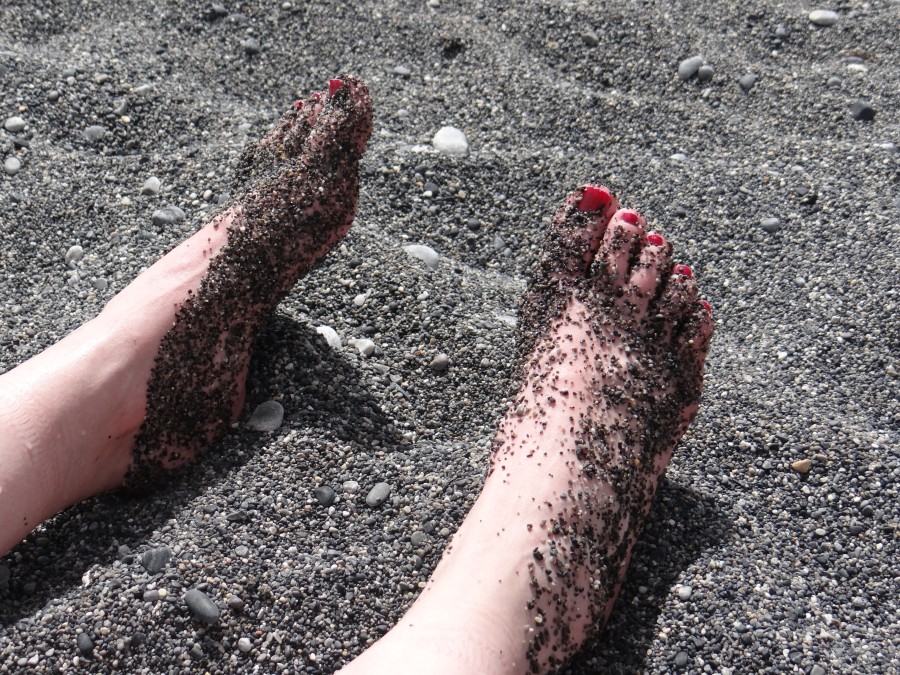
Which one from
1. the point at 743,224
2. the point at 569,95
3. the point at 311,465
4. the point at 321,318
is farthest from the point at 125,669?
the point at 569,95

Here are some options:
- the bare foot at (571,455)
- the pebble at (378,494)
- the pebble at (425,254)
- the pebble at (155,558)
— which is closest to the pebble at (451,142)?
the pebble at (425,254)

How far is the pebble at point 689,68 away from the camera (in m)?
3.00

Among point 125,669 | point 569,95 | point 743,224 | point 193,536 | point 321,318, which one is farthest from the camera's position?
point 569,95

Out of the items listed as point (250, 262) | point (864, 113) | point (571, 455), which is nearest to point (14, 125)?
point (250, 262)

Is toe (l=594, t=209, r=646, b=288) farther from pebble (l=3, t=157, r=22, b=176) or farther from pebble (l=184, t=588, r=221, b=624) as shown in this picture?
pebble (l=3, t=157, r=22, b=176)

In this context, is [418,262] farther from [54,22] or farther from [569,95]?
[54,22]

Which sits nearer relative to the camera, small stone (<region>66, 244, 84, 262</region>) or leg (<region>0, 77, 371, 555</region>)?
leg (<region>0, 77, 371, 555</region>)

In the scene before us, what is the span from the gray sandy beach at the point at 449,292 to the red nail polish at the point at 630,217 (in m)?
0.39

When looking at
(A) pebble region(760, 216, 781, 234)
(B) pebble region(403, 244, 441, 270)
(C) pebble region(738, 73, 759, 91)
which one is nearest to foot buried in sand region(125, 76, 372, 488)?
(B) pebble region(403, 244, 441, 270)

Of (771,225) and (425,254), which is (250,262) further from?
(771,225)

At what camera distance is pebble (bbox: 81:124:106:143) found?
9.02ft

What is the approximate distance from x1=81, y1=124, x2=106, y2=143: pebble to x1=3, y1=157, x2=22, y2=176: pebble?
203 mm

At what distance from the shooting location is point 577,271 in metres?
2.21

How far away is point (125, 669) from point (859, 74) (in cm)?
274
